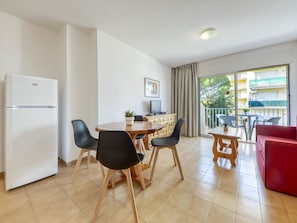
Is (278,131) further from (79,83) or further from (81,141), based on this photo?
(79,83)

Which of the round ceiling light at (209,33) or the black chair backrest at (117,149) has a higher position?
the round ceiling light at (209,33)

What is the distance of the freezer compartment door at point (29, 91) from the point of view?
1.71 meters

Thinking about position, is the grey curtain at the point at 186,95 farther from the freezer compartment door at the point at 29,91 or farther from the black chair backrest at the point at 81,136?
the freezer compartment door at the point at 29,91

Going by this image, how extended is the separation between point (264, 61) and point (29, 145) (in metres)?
5.19

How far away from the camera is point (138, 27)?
2.65m

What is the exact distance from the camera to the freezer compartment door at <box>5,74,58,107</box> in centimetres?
171

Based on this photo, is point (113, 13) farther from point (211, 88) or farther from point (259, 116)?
point (259, 116)

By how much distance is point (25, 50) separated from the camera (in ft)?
7.79

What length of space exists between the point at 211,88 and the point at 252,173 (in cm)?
316

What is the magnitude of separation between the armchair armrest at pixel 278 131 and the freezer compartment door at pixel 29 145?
364 cm

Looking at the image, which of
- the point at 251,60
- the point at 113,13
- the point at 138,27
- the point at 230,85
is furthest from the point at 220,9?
the point at 230,85

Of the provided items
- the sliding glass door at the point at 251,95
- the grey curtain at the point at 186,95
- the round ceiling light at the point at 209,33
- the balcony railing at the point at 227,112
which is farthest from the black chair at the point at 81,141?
the balcony railing at the point at 227,112

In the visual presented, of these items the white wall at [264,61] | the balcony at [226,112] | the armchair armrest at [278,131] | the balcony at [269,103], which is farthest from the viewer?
the balcony at [226,112]

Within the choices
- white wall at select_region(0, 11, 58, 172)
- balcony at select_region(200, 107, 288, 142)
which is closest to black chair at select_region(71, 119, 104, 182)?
white wall at select_region(0, 11, 58, 172)
